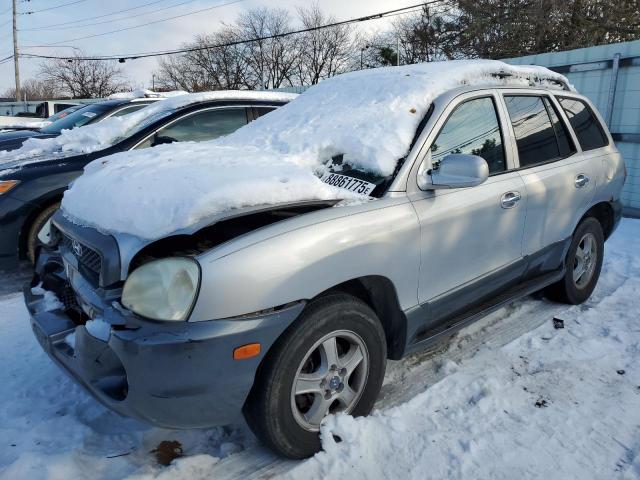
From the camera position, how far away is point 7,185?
4.53 metres

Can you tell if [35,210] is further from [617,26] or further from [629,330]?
[617,26]

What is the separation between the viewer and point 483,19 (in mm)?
18594

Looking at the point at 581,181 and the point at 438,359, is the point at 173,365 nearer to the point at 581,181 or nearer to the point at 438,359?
the point at 438,359

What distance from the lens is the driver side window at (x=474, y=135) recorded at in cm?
289

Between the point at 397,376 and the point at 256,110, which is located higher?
the point at 256,110

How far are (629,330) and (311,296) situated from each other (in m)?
2.72

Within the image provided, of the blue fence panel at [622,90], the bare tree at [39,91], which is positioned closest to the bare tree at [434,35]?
the blue fence panel at [622,90]

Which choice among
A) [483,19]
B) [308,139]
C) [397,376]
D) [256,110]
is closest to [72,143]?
[256,110]

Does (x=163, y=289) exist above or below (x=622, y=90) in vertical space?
below

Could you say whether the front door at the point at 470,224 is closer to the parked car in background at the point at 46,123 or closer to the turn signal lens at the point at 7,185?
the turn signal lens at the point at 7,185

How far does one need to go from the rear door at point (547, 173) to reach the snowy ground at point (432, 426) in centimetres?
69

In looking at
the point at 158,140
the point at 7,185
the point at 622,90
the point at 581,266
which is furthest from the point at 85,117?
the point at 622,90

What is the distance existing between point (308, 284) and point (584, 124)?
315cm

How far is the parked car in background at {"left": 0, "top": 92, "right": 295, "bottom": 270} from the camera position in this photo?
454 cm
